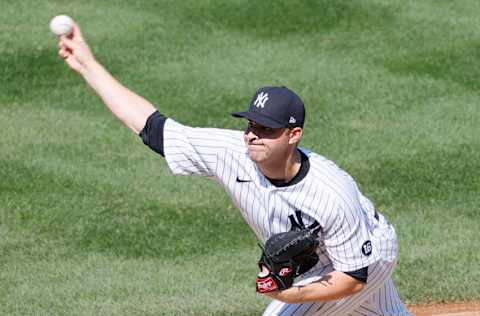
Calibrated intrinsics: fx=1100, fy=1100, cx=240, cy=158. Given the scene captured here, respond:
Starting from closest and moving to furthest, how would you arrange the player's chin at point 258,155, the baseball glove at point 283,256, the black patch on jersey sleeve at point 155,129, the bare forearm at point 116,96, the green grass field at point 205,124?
the baseball glove at point 283,256 < the player's chin at point 258,155 < the bare forearm at point 116,96 < the black patch on jersey sleeve at point 155,129 < the green grass field at point 205,124

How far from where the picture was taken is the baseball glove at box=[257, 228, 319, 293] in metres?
5.43

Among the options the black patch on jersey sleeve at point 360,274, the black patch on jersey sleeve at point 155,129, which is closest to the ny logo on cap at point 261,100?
the black patch on jersey sleeve at point 155,129

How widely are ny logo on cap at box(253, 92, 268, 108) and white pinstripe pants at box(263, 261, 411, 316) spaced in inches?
38.3

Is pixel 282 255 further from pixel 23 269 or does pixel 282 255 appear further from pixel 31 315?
pixel 23 269

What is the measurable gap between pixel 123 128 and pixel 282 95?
634cm

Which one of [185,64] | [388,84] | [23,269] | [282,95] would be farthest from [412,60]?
[282,95]

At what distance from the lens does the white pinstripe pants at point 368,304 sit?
5941 millimetres

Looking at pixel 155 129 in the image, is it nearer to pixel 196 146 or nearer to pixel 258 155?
pixel 196 146

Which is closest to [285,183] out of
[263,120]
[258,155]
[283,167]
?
[283,167]

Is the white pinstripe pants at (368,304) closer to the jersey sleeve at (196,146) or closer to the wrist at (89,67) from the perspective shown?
the jersey sleeve at (196,146)

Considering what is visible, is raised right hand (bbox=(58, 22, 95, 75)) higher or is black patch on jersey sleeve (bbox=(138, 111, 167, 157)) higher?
raised right hand (bbox=(58, 22, 95, 75))

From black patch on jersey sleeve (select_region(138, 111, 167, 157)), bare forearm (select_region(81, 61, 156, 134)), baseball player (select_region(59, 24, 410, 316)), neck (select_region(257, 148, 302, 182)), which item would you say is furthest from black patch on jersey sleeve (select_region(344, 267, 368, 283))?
bare forearm (select_region(81, 61, 156, 134))

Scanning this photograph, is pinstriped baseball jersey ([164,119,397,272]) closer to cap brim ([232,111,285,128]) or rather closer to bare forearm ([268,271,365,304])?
bare forearm ([268,271,365,304])

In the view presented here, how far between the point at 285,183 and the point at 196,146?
0.55 m
